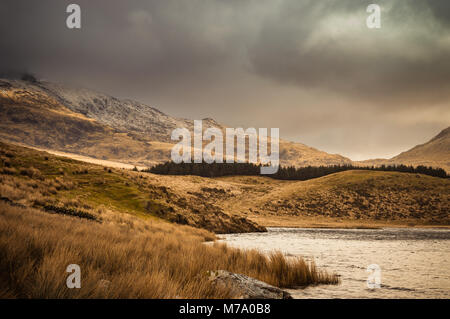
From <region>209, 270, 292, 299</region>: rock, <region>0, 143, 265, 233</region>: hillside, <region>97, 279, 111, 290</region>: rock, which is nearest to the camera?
<region>97, 279, 111, 290</region>: rock

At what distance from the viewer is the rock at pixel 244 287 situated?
6598mm

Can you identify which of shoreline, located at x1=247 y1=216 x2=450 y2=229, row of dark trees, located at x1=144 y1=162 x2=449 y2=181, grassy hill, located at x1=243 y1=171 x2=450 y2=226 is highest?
row of dark trees, located at x1=144 y1=162 x2=449 y2=181

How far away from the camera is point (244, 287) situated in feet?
22.5

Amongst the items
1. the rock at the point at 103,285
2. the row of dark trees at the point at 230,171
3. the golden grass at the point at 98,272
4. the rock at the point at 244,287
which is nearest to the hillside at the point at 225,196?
the row of dark trees at the point at 230,171

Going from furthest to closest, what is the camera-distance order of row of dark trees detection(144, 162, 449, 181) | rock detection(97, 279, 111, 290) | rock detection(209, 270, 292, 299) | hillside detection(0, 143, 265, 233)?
row of dark trees detection(144, 162, 449, 181), hillside detection(0, 143, 265, 233), rock detection(209, 270, 292, 299), rock detection(97, 279, 111, 290)

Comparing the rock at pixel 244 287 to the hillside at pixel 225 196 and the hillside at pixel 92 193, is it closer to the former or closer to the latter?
the hillside at pixel 225 196

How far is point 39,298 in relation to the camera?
4.15m

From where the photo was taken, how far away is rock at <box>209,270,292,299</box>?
21.6ft

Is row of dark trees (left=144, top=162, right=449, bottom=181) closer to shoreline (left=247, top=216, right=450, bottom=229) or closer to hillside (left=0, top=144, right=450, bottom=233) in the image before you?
hillside (left=0, top=144, right=450, bottom=233)

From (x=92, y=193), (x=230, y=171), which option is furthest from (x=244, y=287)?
(x=230, y=171)

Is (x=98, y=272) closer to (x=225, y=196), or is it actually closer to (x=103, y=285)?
(x=103, y=285)

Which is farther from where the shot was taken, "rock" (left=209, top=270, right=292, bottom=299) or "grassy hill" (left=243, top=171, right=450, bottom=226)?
"grassy hill" (left=243, top=171, right=450, bottom=226)

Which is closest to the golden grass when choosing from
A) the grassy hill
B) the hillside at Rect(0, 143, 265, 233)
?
the hillside at Rect(0, 143, 265, 233)
